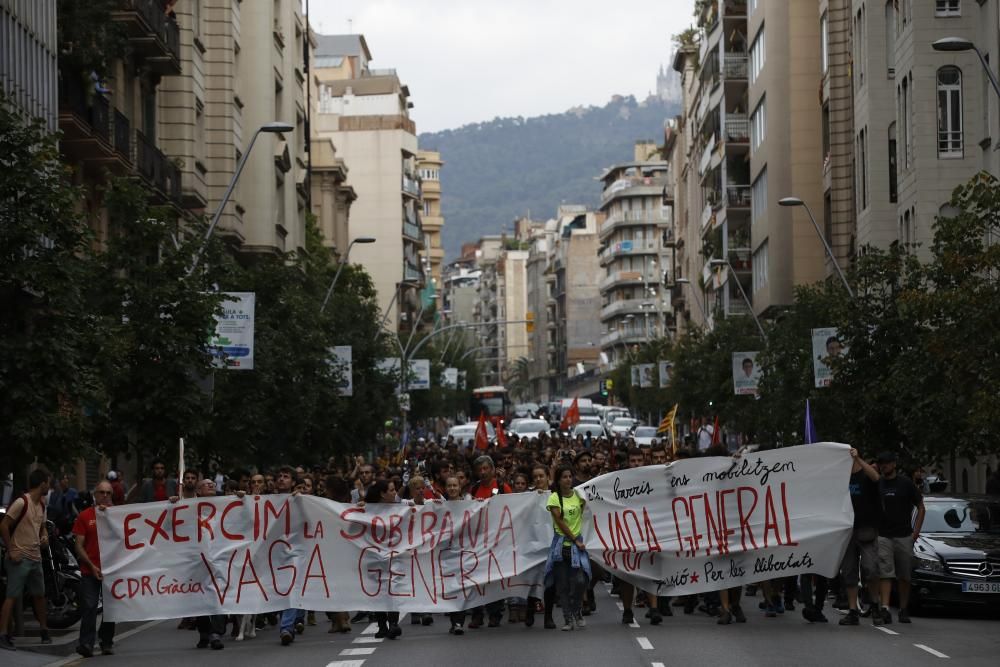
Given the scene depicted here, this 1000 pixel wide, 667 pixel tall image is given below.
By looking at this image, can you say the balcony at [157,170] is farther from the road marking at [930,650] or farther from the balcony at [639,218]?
the balcony at [639,218]

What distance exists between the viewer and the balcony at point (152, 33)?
4016 cm

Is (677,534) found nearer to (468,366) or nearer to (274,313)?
(274,313)

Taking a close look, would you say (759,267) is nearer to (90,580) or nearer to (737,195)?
(737,195)

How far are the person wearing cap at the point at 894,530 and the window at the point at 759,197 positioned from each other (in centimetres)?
5211

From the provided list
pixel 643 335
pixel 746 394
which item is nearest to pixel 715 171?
pixel 746 394

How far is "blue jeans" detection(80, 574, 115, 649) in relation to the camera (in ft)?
62.1

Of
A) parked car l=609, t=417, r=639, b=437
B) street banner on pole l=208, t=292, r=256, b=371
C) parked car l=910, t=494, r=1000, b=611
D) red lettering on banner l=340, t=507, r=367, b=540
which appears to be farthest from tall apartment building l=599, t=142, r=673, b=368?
red lettering on banner l=340, t=507, r=367, b=540

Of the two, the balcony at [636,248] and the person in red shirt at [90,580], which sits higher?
the balcony at [636,248]

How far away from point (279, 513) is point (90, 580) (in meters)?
2.42

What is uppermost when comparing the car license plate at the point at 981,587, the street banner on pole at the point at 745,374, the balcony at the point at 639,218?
the balcony at the point at 639,218

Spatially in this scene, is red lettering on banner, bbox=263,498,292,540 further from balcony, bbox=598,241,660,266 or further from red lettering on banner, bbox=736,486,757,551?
balcony, bbox=598,241,660,266

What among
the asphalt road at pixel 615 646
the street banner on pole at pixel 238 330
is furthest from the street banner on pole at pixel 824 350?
the asphalt road at pixel 615 646

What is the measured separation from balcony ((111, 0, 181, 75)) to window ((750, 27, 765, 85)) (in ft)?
100

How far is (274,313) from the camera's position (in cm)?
4028
